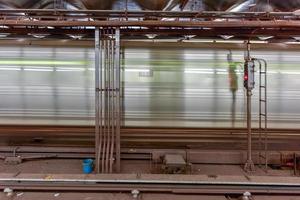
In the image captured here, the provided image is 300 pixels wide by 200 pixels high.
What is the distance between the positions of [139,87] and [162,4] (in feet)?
5.98

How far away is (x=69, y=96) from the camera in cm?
535

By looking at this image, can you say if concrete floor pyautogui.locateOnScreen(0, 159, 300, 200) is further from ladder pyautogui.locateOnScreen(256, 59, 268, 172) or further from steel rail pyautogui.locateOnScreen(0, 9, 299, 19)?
steel rail pyautogui.locateOnScreen(0, 9, 299, 19)

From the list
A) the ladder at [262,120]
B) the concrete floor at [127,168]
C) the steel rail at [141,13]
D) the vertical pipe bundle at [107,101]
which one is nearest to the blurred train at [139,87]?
the ladder at [262,120]

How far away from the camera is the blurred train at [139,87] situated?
532 cm

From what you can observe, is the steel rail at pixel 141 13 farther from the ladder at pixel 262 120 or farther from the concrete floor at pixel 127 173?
the concrete floor at pixel 127 173

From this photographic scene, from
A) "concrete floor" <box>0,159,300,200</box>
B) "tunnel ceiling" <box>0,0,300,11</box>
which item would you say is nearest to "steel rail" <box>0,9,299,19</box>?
"tunnel ceiling" <box>0,0,300,11</box>

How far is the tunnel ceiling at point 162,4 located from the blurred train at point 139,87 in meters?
1.18

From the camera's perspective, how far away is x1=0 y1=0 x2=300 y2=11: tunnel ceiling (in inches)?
155

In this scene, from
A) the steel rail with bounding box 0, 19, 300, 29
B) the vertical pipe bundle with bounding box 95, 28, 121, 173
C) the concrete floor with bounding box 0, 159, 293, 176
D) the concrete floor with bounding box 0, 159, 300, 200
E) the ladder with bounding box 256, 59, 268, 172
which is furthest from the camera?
the ladder with bounding box 256, 59, 268, 172

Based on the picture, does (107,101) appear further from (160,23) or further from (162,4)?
(162,4)

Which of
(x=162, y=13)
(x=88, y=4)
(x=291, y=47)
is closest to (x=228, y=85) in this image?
(x=291, y=47)

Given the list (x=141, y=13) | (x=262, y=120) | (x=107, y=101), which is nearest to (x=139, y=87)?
(x=107, y=101)

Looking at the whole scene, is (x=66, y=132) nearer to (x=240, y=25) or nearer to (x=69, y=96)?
(x=69, y=96)

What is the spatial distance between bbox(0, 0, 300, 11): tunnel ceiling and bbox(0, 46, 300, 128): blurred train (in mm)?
1180
